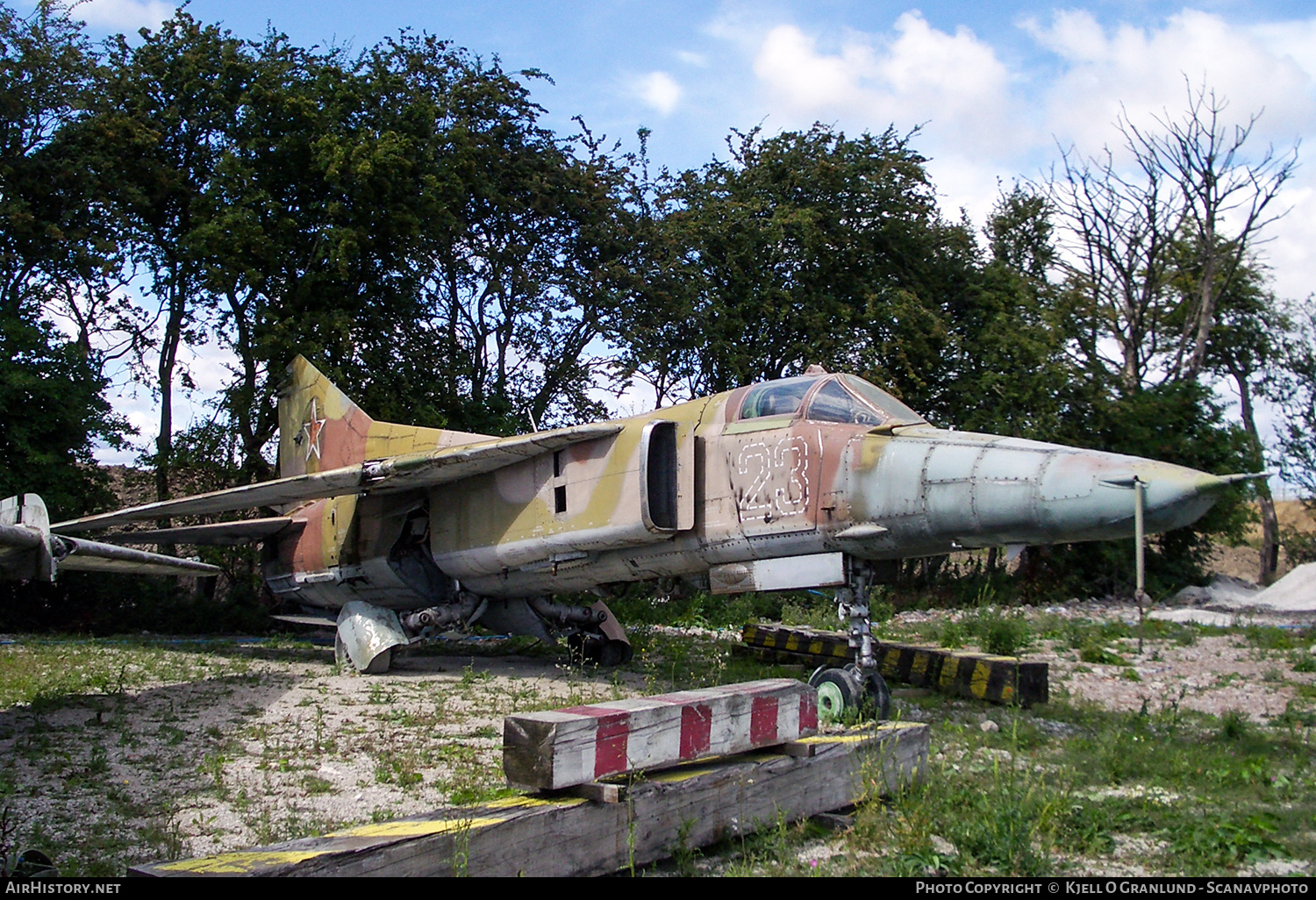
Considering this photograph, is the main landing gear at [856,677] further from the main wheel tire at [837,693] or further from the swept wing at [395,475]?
the swept wing at [395,475]

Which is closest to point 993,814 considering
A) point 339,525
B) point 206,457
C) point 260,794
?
point 260,794

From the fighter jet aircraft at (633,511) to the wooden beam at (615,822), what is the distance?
2.26 m

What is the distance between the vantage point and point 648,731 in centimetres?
440

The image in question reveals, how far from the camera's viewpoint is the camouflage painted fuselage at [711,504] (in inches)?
273

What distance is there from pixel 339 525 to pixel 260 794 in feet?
24.5

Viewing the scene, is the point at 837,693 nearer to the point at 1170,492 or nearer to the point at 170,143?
the point at 1170,492

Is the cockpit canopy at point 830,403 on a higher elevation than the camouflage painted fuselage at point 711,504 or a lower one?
higher

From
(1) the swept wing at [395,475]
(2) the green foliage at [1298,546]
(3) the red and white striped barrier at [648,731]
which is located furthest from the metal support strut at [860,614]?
(2) the green foliage at [1298,546]

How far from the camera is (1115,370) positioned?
Answer: 2581cm

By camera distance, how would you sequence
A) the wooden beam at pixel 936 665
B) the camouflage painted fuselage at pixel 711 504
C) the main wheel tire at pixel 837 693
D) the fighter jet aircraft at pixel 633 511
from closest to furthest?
the camouflage painted fuselage at pixel 711 504 < the fighter jet aircraft at pixel 633 511 < the main wheel tire at pixel 837 693 < the wooden beam at pixel 936 665

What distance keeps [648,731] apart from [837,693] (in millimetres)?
3473

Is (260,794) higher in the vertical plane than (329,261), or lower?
lower

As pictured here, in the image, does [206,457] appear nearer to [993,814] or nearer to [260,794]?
[260,794]
